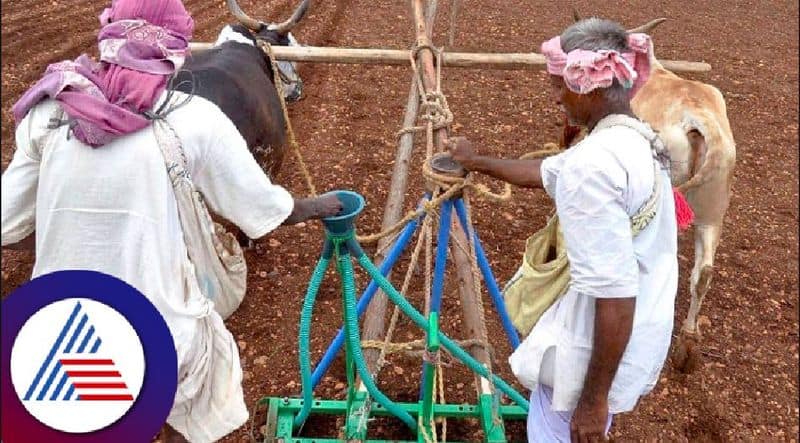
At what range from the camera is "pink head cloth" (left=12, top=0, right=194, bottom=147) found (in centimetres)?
186

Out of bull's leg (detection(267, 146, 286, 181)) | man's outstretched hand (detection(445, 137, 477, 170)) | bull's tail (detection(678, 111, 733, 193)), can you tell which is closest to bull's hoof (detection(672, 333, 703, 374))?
bull's tail (detection(678, 111, 733, 193))

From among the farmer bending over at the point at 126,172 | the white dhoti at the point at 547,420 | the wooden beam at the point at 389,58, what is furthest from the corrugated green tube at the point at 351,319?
the wooden beam at the point at 389,58

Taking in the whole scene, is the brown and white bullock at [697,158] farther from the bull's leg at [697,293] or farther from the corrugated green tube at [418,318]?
the corrugated green tube at [418,318]

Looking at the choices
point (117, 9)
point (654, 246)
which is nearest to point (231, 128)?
point (117, 9)

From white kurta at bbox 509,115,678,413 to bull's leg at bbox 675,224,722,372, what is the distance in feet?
5.60

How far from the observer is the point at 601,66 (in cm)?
189

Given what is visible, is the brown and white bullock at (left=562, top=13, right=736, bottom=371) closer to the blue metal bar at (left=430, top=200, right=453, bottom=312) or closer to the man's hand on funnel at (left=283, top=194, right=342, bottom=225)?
the blue metal bar at (left=430, top=200, right=453, bottom=312)

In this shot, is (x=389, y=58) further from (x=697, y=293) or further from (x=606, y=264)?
(x=606, y=264)

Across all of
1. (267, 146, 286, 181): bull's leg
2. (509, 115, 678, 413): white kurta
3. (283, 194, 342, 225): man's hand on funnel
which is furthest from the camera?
(267, 146, 286, 181): bull's leg

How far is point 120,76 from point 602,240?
4.65 feet

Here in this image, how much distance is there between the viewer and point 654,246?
6.62 feet

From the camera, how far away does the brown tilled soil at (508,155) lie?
3.58 meters

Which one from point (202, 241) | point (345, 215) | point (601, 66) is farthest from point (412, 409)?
point (601, 66)

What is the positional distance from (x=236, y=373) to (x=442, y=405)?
106cm
